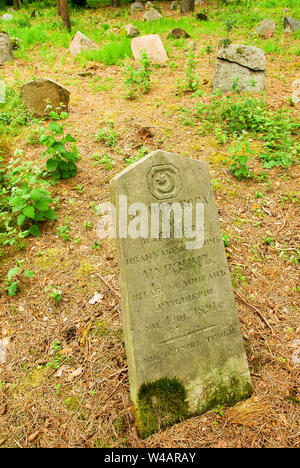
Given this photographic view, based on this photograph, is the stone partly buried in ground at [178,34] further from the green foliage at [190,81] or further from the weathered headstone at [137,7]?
the weathered headstone at [137,7]

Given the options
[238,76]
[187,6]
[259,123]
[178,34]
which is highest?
[187,6]

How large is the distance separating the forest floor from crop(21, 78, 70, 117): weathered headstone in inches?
26.9

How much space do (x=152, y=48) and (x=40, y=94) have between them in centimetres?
472

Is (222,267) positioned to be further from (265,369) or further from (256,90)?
(256,90)

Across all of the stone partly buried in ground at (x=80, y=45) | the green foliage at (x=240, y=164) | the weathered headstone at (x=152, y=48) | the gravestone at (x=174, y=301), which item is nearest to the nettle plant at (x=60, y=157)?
the green foliage at (x=240, y=164)

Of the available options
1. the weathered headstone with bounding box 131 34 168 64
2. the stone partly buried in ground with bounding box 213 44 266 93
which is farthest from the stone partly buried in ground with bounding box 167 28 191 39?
the stone partly buried in ground with bounding box 213 44 266 93

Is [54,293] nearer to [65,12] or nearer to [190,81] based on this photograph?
[190,81]

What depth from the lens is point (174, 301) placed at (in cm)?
232

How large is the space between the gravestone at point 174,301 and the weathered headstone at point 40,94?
492 centimetres

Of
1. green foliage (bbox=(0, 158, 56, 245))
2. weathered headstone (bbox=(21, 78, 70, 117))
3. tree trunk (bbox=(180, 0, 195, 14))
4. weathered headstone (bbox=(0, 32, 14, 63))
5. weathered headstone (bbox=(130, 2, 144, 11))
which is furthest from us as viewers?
weathered headstone (bbox=(130, 2, 144, 11))

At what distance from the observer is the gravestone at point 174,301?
6.97ft

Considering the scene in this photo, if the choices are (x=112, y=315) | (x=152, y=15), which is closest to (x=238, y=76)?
(x=112, y=315)

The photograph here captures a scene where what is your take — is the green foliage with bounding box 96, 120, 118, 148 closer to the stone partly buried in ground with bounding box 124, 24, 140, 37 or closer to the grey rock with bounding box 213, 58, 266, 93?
the grey rock with bounding box 213, 58, 266, 93

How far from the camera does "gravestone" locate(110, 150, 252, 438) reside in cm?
212
